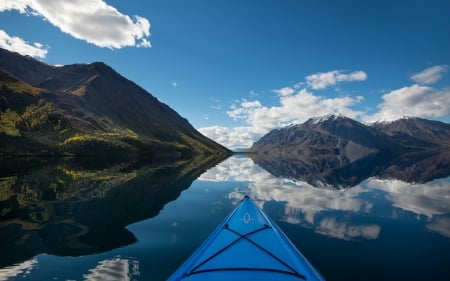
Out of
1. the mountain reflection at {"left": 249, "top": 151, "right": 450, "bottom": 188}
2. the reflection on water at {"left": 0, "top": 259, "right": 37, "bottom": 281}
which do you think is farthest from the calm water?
the mountain reflection at {"left": 249, "top": 151, "right": 450, "bottom": 188}

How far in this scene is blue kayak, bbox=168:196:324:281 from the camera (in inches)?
320

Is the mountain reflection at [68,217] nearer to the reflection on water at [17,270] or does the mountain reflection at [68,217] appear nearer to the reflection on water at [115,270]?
the reflection on water at [17,270]

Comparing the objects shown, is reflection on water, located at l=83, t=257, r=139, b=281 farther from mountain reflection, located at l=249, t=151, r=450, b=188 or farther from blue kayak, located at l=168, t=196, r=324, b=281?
mountain reflection, located at l=249, t=151, r=450, b=188

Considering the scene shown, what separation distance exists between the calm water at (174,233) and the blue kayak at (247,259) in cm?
284

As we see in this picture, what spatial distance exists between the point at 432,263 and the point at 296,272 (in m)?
9.74

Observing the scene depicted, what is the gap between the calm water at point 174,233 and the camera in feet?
39.4

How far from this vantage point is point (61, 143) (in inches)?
5492

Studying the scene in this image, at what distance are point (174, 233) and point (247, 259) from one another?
9.84 m

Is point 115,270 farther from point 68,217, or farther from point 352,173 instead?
point 352,173

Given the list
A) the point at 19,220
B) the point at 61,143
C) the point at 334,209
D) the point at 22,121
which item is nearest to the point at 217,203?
the point at 334,209

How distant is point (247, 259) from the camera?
29.6ft

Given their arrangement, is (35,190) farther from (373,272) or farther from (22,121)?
(22,121)

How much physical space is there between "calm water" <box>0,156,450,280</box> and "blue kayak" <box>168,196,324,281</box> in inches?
112

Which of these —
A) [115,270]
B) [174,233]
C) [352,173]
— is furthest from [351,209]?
[352,173]
